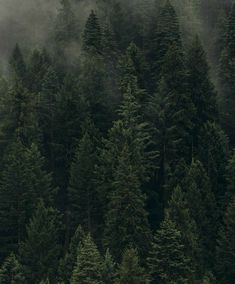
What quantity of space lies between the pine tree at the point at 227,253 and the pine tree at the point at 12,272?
18320 millimetres

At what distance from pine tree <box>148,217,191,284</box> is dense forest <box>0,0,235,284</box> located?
95 millimetres

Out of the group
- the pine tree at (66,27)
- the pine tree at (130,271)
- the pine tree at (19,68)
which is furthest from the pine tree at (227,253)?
the pine tree at (66,27)

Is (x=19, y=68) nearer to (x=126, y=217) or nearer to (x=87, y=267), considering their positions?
(x=126, y=217)

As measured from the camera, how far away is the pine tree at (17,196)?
64000 millimetres

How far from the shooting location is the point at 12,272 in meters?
57.4

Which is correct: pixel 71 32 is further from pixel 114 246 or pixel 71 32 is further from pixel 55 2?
pixel 114 246

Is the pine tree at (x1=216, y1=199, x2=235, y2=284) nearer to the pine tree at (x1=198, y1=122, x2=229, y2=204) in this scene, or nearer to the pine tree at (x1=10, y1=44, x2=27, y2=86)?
the pine tree at (x1=198, y1=122, x2=229, y2=204)

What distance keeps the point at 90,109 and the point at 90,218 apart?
48.6 ft

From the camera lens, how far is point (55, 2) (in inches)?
5089

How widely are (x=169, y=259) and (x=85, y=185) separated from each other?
14862 millimetres

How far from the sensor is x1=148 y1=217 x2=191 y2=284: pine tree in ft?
178

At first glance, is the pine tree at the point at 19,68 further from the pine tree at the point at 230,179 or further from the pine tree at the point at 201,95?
the pine tree at the point at 230,179

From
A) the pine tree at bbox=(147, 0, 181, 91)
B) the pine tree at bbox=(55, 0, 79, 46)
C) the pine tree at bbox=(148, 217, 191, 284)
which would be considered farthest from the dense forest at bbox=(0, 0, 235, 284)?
the pine tree at bbox=(55, 0, 79, 46)

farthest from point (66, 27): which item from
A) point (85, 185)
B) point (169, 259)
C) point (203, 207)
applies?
point (169, 259)
